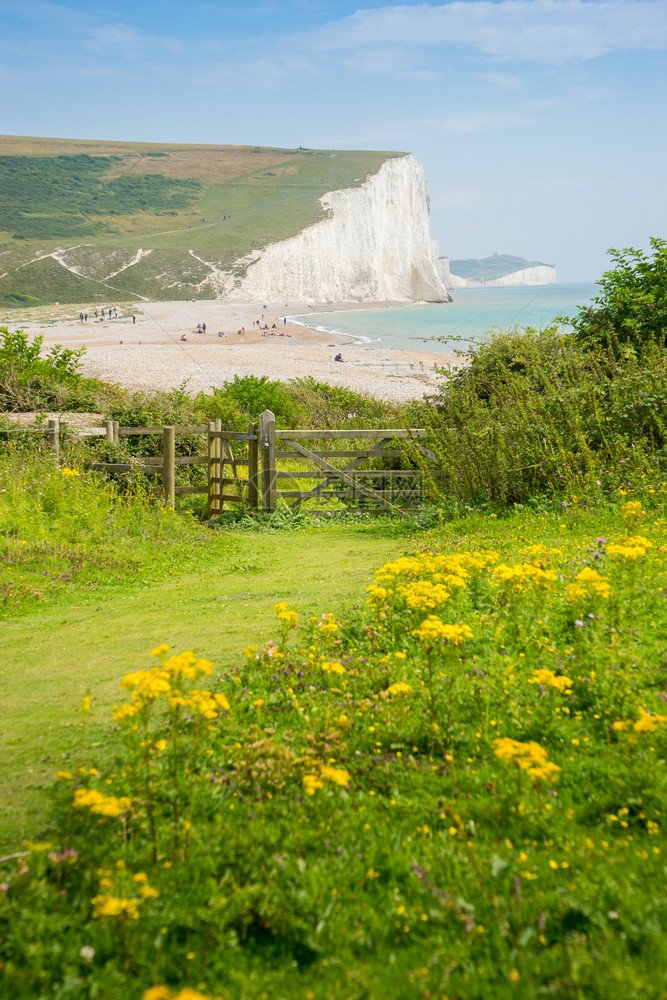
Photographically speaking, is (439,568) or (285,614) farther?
(439,568)

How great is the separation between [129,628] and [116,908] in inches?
160

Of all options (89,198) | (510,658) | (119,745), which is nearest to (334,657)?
(510,658)

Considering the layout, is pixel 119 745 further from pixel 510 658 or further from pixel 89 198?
pixel 89 198

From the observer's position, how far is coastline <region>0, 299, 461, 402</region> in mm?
32125

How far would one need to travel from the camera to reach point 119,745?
384 cm

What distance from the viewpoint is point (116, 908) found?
2.25m

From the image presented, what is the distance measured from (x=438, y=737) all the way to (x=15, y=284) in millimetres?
89154

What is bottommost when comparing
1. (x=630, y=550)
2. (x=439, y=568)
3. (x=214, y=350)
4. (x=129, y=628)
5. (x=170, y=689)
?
(x=129, y=628)

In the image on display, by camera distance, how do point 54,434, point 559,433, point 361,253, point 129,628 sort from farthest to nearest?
1. point 361,253
2. point 54,434
3. point 559,433
4. point 129,628

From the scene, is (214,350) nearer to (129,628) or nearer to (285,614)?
(129,628)

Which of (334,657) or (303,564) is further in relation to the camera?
(303,564)

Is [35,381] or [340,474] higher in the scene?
[35,381]

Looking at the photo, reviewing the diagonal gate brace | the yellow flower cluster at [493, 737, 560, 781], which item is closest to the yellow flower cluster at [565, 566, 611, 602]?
the yellow flower cluster at [493, 737, 560, 781]

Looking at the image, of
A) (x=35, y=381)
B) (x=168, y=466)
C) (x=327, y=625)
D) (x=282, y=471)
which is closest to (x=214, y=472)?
(x=168, y=466)
